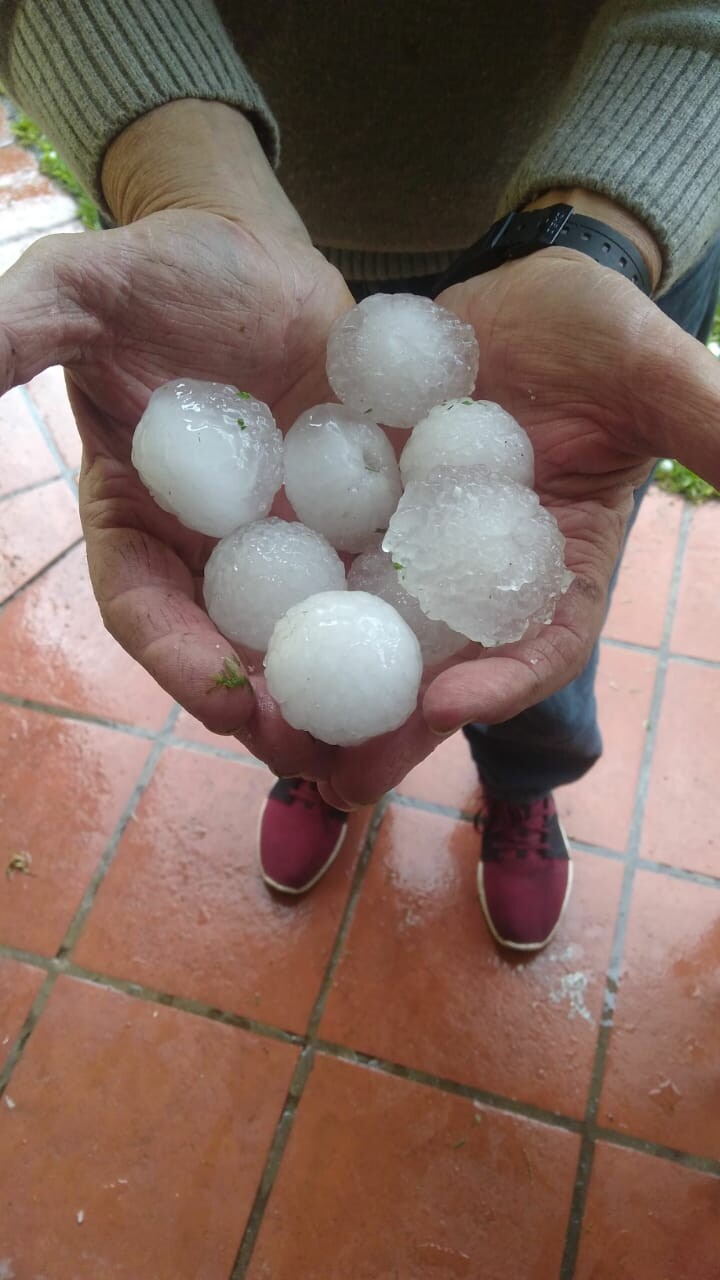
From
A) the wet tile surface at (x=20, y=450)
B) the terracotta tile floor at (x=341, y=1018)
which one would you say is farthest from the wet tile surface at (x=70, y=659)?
the wet tile surface at (x=20, y=450)

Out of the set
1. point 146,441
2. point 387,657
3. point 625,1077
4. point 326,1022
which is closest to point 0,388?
point 146,441

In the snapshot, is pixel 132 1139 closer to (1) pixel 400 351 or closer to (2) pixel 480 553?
(2) pixel 480 553

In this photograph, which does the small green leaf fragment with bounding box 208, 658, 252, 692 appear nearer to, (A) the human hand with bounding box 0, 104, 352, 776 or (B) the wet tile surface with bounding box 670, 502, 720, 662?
(A) the human hand with bounding box 0, 104, 352, 776

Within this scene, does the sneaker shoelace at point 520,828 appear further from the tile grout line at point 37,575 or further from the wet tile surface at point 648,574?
the tile grout line at point 37,575

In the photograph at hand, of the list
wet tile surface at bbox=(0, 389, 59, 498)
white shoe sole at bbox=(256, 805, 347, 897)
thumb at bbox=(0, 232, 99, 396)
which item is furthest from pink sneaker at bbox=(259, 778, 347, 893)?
wet tile surface at bbox=(0, 389, 59, 498)

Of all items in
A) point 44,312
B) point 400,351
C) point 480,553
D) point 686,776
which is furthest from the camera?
point 686,776

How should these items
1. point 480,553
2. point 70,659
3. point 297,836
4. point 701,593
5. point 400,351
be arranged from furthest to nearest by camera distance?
point 701,593 → point 70,659 → point 297,836 → point 400,351 → point 480,553

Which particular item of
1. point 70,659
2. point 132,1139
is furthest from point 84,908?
point 70,659
